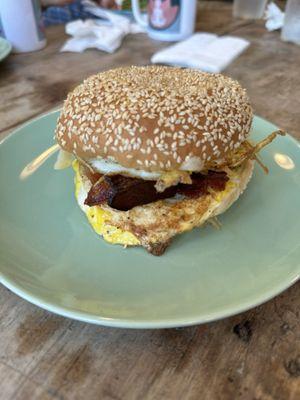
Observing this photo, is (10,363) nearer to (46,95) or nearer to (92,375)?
(92,375)

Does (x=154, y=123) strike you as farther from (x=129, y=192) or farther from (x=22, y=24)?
(x=22, y=24)

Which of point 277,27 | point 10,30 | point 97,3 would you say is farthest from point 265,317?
point 97,3

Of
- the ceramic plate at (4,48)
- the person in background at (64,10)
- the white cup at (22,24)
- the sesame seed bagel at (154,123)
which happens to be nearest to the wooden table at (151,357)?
the sesame seed bagel at (154,123)

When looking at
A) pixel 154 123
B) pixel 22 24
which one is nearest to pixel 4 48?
pixel 22 24

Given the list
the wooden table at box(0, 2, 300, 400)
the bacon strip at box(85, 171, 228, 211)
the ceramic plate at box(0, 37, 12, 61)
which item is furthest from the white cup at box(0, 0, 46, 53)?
the wooden table at box(0, 2, 300, 400)

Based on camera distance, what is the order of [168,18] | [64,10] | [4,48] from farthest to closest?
1. [64,10]
2. [168,18]
3. [4,48]

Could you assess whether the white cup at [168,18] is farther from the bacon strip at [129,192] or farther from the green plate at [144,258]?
the bacon strip at [129,192]
